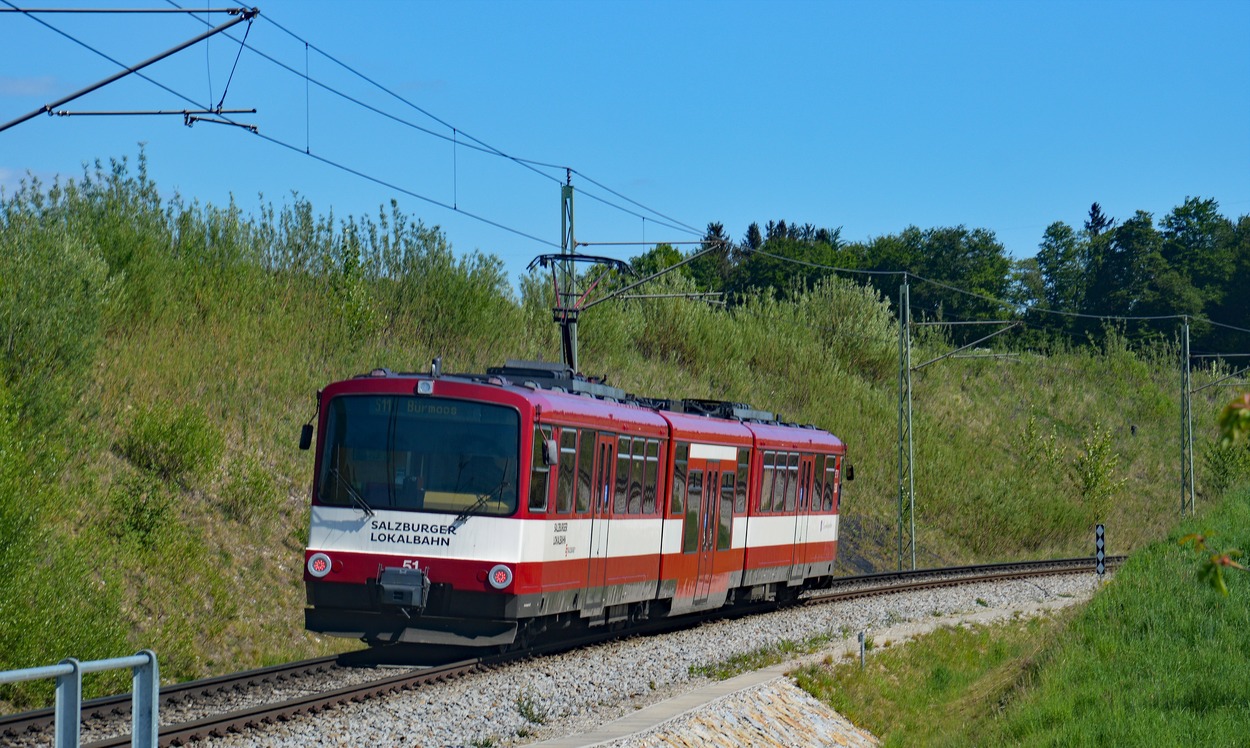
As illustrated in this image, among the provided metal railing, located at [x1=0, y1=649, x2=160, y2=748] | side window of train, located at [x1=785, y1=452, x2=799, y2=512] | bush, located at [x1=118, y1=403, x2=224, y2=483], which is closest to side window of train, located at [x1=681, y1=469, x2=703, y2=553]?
side window of train, located at [x1=785, y1=452, x2=799, y2=512]

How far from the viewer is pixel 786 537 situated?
26.5 metres

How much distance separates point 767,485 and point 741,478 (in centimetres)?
143

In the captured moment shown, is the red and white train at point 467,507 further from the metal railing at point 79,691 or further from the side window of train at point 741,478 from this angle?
the metal railing at point 79,691

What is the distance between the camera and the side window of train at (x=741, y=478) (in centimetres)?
2383

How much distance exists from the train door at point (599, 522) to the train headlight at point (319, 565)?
359 cm

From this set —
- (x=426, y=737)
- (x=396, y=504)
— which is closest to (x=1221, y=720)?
(x=426, y=737)

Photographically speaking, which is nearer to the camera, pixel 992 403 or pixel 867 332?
pixel 867 332

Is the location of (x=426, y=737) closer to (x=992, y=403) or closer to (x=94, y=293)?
(x=94, y=293)

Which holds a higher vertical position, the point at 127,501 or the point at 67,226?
the point at 67,226

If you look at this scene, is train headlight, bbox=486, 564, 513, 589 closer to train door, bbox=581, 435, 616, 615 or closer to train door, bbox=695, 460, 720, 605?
train door, bbox=581, 435, 616, 615

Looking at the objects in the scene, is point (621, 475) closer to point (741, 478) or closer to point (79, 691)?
point (741, 478)

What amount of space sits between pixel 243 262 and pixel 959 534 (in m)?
28.9

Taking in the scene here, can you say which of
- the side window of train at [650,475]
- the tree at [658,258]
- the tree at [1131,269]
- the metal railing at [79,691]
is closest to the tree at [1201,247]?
the tree at [1131,269]

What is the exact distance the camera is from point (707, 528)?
22.5 meters
